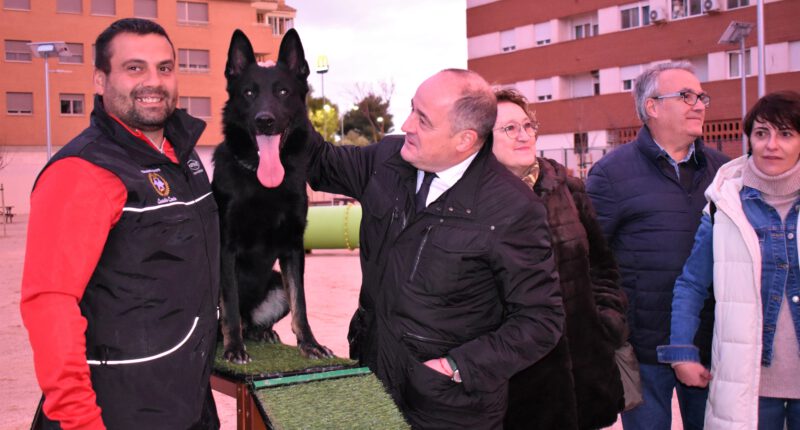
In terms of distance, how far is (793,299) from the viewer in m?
3.10

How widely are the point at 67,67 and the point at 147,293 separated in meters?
45.1

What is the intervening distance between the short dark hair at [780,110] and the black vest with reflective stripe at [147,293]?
2.39 m

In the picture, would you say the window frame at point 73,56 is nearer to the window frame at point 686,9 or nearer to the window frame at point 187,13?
the window frame at point 187,13

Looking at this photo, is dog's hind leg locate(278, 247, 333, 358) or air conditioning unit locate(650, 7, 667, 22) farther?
air conditioning unit locate(650, 7, 667, 22)

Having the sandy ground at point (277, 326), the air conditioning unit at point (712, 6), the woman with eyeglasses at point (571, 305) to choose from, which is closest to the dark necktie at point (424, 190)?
the woman with eyeglasses at point (571, 305)

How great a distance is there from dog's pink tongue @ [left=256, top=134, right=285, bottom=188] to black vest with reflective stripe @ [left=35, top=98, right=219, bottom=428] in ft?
2.77

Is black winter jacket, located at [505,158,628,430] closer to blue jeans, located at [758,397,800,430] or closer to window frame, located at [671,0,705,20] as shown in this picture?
blue jeans, located at [758,397,800,430]

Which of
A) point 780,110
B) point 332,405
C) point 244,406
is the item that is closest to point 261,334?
point 244,406

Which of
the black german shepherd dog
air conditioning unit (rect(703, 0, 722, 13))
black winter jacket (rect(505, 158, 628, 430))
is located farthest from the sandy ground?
air conditioning unit (rect(703, 0, 722, 13))

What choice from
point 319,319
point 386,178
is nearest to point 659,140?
point 386,178

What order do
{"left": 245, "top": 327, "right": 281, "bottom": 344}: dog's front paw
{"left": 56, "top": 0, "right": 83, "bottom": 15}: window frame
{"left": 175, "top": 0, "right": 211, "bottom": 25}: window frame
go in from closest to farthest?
{"left": 245, "top": 327, "right": 281, "bottom": 344}: dog's front paw → {"left": 56, "top": 0, "right": 83, "bottom": 15}: window frame → {"left": 175, "top": 0, "right": 211, "bottom": 25}: window frame

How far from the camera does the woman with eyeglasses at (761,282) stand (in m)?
3.09

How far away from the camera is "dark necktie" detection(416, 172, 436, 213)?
8.71ft

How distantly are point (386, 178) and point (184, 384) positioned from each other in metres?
1.07
